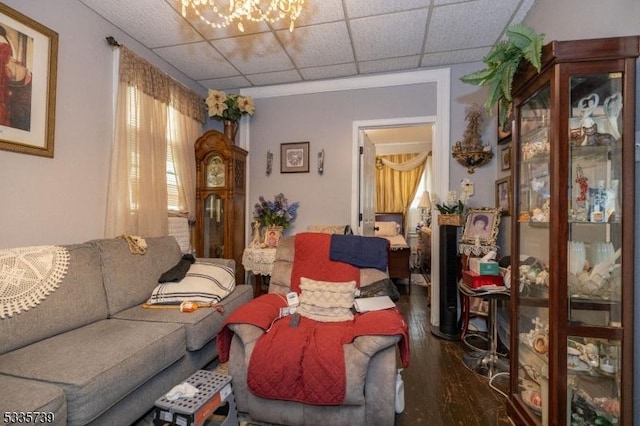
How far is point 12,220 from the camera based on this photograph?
1.81 m

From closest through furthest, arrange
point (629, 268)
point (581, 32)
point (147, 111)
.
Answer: point (629, 268)
point (581, 32)
point (147, 111)

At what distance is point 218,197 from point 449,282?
2.66m

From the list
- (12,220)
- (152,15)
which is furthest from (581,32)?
(12,220)

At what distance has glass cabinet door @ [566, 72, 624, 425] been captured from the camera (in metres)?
1.28

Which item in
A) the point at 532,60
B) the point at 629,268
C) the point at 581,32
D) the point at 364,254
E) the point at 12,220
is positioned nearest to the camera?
the point at 629,268

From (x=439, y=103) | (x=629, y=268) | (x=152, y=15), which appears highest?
(x=152, y=15)

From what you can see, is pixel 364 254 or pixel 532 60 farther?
pixel 364 254

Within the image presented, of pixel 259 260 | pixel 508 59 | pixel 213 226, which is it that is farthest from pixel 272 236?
pixel 508 59

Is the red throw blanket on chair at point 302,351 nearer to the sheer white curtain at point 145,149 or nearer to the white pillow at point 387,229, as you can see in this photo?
the sheer white curtain at point 145,149

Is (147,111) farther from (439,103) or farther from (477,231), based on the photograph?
(477,231)

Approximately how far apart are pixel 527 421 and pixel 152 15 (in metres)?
3.72

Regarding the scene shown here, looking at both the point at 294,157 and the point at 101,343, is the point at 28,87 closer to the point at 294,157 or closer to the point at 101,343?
the point at 101,343

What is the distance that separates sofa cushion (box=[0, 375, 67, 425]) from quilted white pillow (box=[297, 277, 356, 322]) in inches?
48.0

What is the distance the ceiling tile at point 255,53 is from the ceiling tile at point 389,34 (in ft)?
2.49
